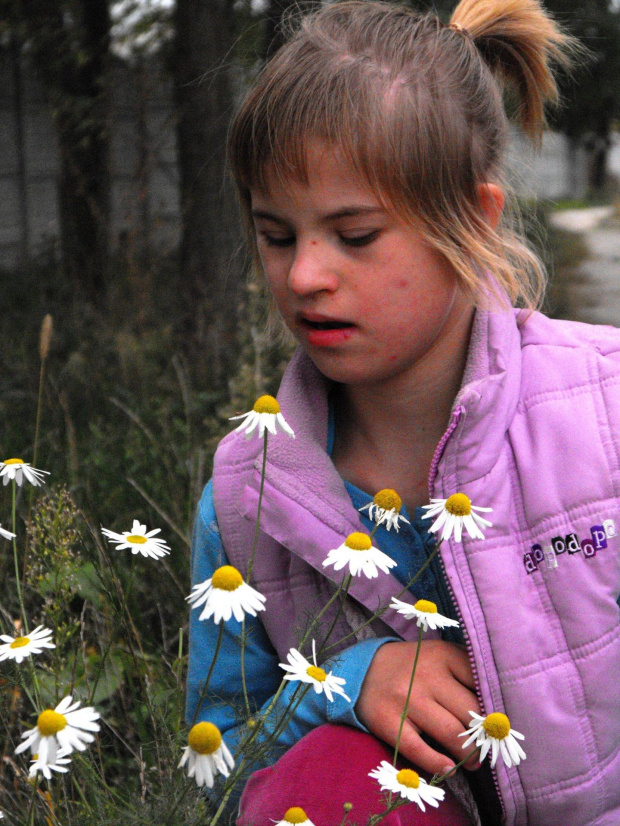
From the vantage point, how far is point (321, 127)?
172 centimetres

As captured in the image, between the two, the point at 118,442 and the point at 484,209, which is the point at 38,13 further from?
the point at 484,209

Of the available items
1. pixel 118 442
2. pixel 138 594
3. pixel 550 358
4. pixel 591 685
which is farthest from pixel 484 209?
pixel 118 442

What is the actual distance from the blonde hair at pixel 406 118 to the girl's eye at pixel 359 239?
6 centimetres

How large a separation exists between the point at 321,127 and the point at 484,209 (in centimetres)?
37

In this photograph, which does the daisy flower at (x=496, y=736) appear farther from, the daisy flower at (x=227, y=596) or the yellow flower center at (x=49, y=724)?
the yellow flower center at (x=49, y=724)

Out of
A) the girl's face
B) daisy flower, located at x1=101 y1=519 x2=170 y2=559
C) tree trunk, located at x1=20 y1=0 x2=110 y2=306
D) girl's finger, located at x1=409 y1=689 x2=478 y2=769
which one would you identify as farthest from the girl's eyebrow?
tree trunk, located at x1=20 y1=0 x2=110 y2=306

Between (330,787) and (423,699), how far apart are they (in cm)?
22

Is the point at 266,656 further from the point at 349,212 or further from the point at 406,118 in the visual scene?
the point at 406,118

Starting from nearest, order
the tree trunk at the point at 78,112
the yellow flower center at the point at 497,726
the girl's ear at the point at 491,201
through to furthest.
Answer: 1. the yellow flower center at the point at 497,726
2. the girl's ear at the point at 491,201
3. the tree trunk at the point at 78,112

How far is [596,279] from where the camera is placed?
10305mm

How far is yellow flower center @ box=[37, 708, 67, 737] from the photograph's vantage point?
1.08 meters

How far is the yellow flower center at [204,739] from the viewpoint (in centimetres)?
112

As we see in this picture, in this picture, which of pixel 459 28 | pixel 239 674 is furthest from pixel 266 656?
pixel 459 28

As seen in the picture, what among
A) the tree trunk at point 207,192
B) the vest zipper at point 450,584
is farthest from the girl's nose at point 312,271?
the tree trunk at point 207,192
